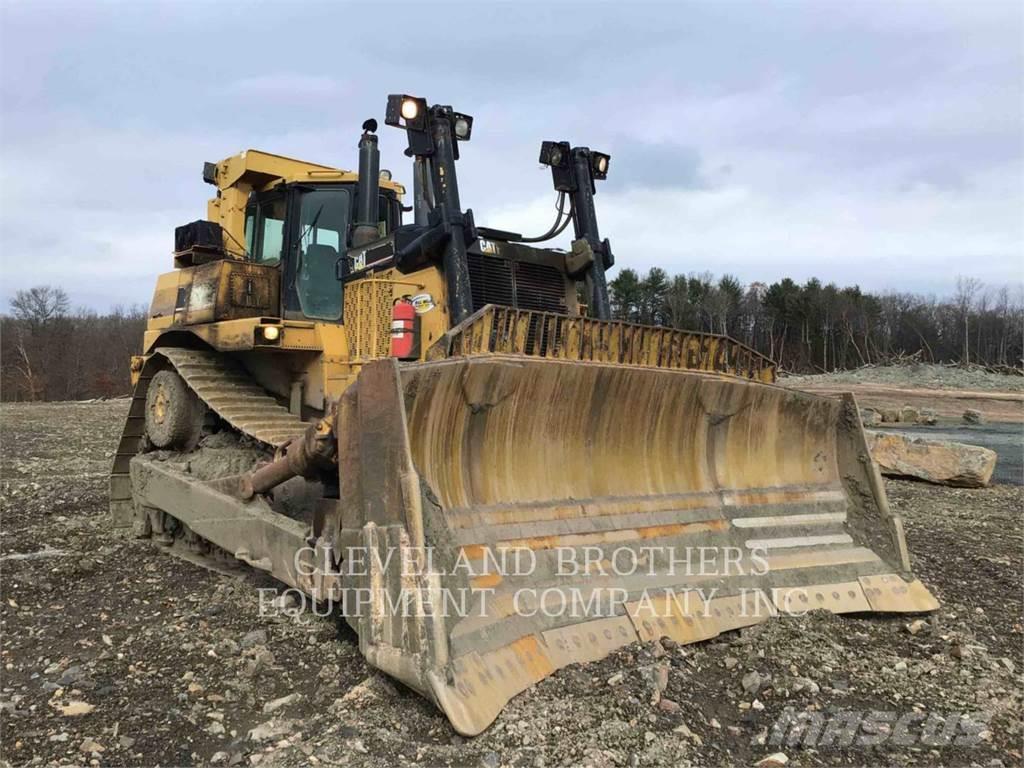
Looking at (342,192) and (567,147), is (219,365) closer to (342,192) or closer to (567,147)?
(342,192)

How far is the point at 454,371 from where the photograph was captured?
12.2ft

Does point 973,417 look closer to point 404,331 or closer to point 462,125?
point 462,125

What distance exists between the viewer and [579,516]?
409 centimetres

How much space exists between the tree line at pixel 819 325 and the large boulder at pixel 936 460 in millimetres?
42379

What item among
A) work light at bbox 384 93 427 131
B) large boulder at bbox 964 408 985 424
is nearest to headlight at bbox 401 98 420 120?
work light at bbox 384 93 427 131

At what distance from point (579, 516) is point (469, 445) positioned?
2.26 ft

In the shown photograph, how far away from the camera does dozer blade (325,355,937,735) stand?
3.24 m

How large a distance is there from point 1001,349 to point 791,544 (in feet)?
213

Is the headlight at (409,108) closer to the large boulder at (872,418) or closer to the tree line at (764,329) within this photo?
the large boulder at (872,418)

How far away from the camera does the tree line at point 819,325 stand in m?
55.6

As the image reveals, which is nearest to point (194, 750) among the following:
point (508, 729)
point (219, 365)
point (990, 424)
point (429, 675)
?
point (429, 675)

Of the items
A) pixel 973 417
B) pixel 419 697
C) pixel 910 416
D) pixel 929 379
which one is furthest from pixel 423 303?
pixel 929 379

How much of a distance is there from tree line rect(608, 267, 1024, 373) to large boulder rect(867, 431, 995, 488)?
1668 inches

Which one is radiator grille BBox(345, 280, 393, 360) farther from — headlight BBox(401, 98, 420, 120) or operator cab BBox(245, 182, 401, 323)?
headlight BBox(401, 98, 420, 120)
